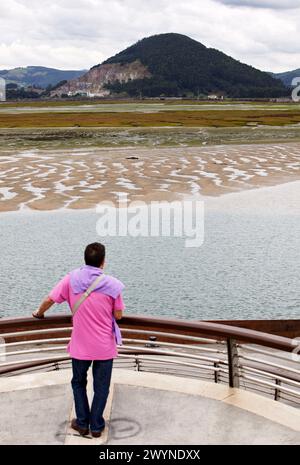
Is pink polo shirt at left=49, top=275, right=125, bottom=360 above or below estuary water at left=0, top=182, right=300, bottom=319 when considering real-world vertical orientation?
above

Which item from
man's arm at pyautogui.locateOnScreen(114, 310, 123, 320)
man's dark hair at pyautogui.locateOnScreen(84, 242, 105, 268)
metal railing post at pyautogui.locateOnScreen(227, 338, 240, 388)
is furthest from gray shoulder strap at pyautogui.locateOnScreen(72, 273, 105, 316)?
metal railing post at pyautogui.locateOnScreen(227, 338, 240, 388)

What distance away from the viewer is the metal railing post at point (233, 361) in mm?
5850

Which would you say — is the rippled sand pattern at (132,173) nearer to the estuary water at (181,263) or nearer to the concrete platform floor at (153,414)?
the estuary water at (181,263)

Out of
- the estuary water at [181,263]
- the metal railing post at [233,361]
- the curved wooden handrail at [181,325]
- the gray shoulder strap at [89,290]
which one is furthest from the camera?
the estuary water at [181,263]

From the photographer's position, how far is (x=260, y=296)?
17.1 meters

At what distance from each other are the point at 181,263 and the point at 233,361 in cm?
1406

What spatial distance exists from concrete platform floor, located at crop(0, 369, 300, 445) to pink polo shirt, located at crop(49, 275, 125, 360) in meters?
0.77

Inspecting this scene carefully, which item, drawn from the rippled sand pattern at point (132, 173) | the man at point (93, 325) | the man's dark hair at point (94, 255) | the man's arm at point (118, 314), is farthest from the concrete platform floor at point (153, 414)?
the rippled sand pattern at point (132, 173)

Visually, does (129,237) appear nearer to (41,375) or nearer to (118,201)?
(118,201)

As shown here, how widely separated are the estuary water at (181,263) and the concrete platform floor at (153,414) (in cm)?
932

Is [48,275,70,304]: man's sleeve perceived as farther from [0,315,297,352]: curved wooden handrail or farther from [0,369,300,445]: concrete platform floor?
[0,369,300,445]: concrete platform floor

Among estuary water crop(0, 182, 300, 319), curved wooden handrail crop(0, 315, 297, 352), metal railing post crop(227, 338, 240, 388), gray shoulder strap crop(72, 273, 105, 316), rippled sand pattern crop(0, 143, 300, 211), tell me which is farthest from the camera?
rippled sand pattern crop(0, 143, 300, 211)

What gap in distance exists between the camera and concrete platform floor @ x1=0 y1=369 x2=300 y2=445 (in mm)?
5453
